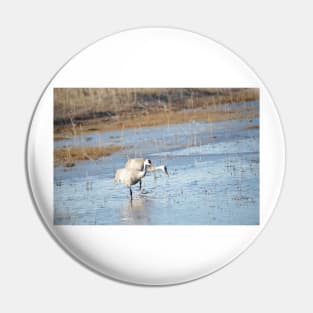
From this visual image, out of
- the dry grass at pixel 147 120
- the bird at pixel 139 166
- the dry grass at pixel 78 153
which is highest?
the dry grass at pixel 147 120

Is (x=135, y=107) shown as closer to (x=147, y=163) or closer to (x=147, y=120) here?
(x=147, y=120)

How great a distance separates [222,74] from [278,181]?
45 centimetres

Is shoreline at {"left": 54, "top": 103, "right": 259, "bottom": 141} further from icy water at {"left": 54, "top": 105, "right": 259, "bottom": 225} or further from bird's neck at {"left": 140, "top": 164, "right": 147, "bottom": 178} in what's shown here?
bird's neck at {"left": 140, "top": 164, "right": 147, "bottom": 178}

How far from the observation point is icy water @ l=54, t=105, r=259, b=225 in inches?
106

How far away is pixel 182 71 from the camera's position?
2.69 meters

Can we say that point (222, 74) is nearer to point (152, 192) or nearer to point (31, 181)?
point (152, 192)

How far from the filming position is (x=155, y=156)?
2.70 m

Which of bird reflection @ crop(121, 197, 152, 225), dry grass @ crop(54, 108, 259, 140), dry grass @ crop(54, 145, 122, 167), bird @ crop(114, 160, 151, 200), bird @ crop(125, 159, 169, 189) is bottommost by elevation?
bird reflection @ crop(121, 197, 152, 225)

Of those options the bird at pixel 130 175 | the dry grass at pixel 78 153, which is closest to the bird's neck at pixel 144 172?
the bird at pixel 130 175

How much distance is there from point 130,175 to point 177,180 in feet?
0.58

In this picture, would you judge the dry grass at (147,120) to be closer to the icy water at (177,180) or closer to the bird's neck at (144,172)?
the icy water at (177,180)

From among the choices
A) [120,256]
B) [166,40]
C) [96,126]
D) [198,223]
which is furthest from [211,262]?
[166,40]

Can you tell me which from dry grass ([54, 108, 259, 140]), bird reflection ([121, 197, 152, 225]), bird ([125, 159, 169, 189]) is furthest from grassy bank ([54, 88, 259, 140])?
bird reflection ([121, 197, 152, 225])

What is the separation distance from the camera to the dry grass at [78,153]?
2.68 m
